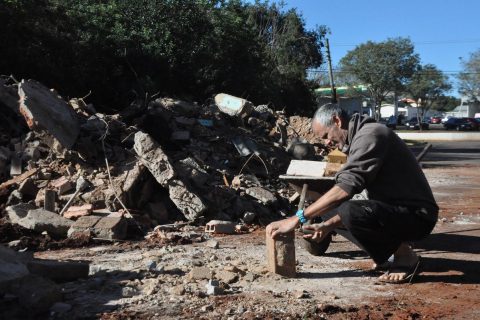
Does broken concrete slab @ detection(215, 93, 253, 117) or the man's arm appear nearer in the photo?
the man's arm

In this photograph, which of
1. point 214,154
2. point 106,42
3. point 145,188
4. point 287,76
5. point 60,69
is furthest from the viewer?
point 287,76

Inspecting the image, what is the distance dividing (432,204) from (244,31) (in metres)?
18.9

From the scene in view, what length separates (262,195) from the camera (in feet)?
29.9

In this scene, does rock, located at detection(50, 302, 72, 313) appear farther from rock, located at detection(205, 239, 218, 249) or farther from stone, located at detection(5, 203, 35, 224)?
stone, located at detection(5, 203, 35, 224)

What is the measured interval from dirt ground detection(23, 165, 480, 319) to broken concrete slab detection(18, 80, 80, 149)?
2.77 m

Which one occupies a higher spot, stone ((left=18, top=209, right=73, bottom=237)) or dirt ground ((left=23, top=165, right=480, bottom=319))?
stone ((left=18, top=209, right=73, bottom=237))

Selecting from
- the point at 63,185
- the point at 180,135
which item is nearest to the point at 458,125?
the point at 180,135

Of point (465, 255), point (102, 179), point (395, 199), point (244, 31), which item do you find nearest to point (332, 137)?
point (395, 199)

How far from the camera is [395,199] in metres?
4.67

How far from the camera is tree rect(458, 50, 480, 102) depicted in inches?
2657

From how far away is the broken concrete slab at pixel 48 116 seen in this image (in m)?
8.66

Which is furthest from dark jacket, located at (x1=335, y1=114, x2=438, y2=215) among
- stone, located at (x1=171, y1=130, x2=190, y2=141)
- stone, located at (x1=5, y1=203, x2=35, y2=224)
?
stone, located at (x1=171, y1=130, x2=190, y2=141)

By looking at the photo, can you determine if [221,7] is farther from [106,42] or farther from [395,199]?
[395,199]

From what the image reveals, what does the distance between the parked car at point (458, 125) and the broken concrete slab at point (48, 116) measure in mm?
56745
